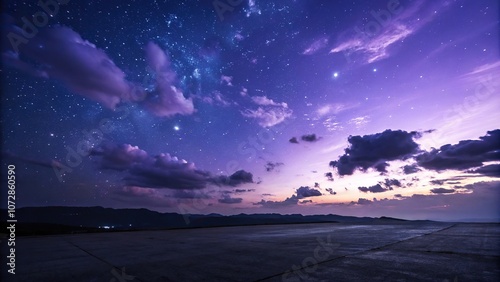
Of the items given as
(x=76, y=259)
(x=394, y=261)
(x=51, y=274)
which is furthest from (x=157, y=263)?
(x=394, y=261)

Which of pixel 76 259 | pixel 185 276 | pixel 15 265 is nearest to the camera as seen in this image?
pixel 185 276

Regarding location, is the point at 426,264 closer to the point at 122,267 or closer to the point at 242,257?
the point at 242,257

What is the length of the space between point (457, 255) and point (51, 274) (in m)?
6.72

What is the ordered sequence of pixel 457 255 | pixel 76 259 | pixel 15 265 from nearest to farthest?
pixel 457 255, pixel 15 265, pixel 76 259

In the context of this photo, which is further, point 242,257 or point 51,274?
point 242,257

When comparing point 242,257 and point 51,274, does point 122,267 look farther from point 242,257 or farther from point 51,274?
point 242,257

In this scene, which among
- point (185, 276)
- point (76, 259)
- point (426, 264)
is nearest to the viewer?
point (185, 276)

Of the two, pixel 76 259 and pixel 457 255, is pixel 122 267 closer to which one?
pixel 76 259

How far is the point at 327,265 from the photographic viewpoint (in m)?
3.67

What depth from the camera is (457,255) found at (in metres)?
4.12

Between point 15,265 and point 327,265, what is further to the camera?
point 15,265

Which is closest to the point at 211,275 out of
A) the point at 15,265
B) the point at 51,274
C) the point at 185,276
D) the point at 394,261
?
the point at 185,276

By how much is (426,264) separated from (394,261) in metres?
0.43

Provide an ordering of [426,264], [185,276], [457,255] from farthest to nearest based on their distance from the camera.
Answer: [457,255] → [426,264] → [185,276]
